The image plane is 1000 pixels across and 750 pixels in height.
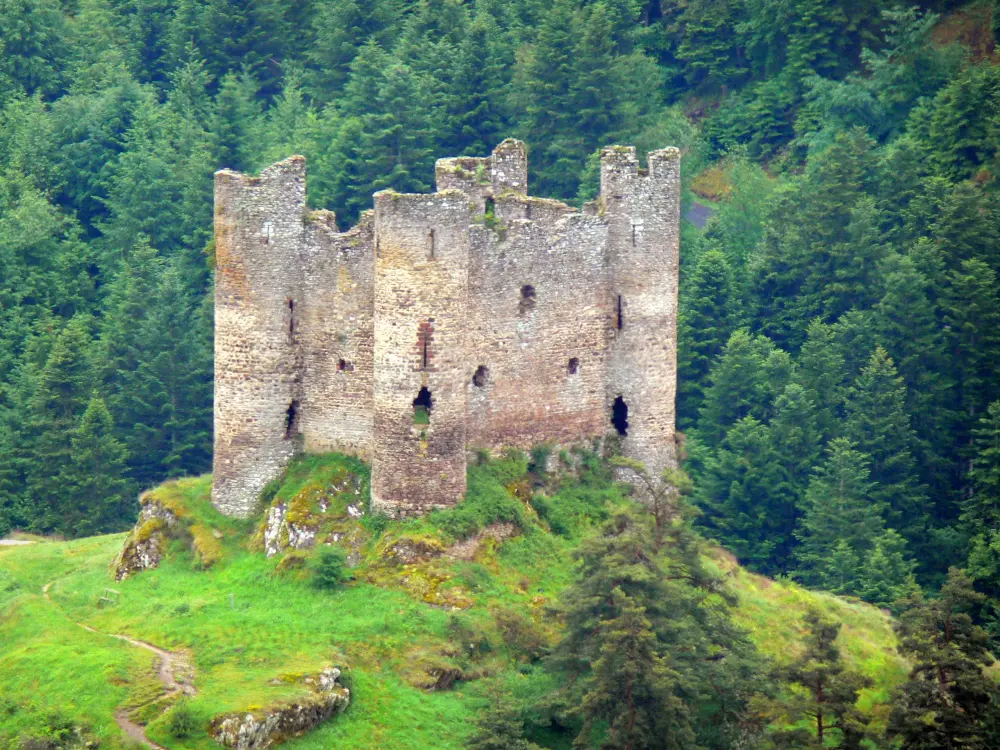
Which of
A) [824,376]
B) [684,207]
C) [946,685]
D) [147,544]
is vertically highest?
[684,207]

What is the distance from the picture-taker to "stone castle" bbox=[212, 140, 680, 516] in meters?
55.0

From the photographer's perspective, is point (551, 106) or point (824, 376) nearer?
point (824, 376)

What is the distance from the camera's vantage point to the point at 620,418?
60.0 meters

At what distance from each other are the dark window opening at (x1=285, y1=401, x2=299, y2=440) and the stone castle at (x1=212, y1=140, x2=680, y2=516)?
4cm

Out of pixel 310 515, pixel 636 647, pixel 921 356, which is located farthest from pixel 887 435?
pixel 636 647

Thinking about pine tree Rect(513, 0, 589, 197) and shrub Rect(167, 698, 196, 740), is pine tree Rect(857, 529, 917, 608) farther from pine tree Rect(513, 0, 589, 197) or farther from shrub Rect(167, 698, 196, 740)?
shrub Rect(167, 698, 196, 740)

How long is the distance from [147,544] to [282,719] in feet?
34.8

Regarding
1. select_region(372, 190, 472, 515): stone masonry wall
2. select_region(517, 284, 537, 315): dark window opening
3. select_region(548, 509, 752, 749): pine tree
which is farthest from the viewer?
select_region(517, 284, 537, 315): dark window opening

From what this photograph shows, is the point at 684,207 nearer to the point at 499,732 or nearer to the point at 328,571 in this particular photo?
the point at 328,571

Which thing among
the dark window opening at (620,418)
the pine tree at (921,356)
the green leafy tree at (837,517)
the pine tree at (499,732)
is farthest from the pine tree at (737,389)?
the pine tree at (499,732)

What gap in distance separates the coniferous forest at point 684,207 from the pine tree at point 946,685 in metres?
8.83

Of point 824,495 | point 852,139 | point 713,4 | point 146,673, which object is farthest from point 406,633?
point 713,4

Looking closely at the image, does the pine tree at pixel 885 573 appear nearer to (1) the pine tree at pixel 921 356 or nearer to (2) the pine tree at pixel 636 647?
(1) the pine tree at pixel 921 356

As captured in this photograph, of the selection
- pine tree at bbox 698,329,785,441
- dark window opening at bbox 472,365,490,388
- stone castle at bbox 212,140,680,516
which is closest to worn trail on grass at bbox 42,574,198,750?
stone castle at bbox 212,140,680,516
